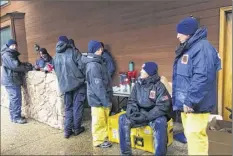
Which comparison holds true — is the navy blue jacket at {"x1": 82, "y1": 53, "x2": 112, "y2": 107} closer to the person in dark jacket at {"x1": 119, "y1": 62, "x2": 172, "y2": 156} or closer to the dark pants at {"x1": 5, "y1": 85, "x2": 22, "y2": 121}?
the person in dark jacket at {"x1": 119, "y1": 62, "x2": 172, "y2": 156}

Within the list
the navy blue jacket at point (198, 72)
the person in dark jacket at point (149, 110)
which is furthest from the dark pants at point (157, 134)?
the navy blue jacket at point (198, 72)

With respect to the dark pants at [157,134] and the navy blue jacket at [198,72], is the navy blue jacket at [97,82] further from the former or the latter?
the navy blue jacket at [198,72]

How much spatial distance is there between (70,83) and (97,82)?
47 cm

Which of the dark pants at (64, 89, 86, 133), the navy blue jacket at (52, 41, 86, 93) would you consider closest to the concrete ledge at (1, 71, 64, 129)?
the dark pants at (64, 89, 86, 133)

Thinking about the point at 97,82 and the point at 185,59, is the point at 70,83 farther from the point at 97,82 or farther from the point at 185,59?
the point at 185,59

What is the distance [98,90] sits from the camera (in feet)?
6.91

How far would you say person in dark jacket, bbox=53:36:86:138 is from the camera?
2.40m

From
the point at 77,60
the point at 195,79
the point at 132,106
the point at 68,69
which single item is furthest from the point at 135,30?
the point at 195,79

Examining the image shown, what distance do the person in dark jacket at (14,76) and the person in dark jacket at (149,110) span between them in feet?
5.79

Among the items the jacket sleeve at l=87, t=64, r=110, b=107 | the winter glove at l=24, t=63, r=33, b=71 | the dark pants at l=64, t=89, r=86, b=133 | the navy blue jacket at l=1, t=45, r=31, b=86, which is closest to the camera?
the jacket sleeve at l=87, t=64, r=110, b=107

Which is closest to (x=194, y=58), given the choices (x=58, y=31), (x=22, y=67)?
(x=58, y=31)

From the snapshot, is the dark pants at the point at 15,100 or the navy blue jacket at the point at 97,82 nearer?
the navy blue jacket at the point at 97,82

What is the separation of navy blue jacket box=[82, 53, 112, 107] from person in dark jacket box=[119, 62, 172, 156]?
0.83 ft

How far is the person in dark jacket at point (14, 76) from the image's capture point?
302cm
